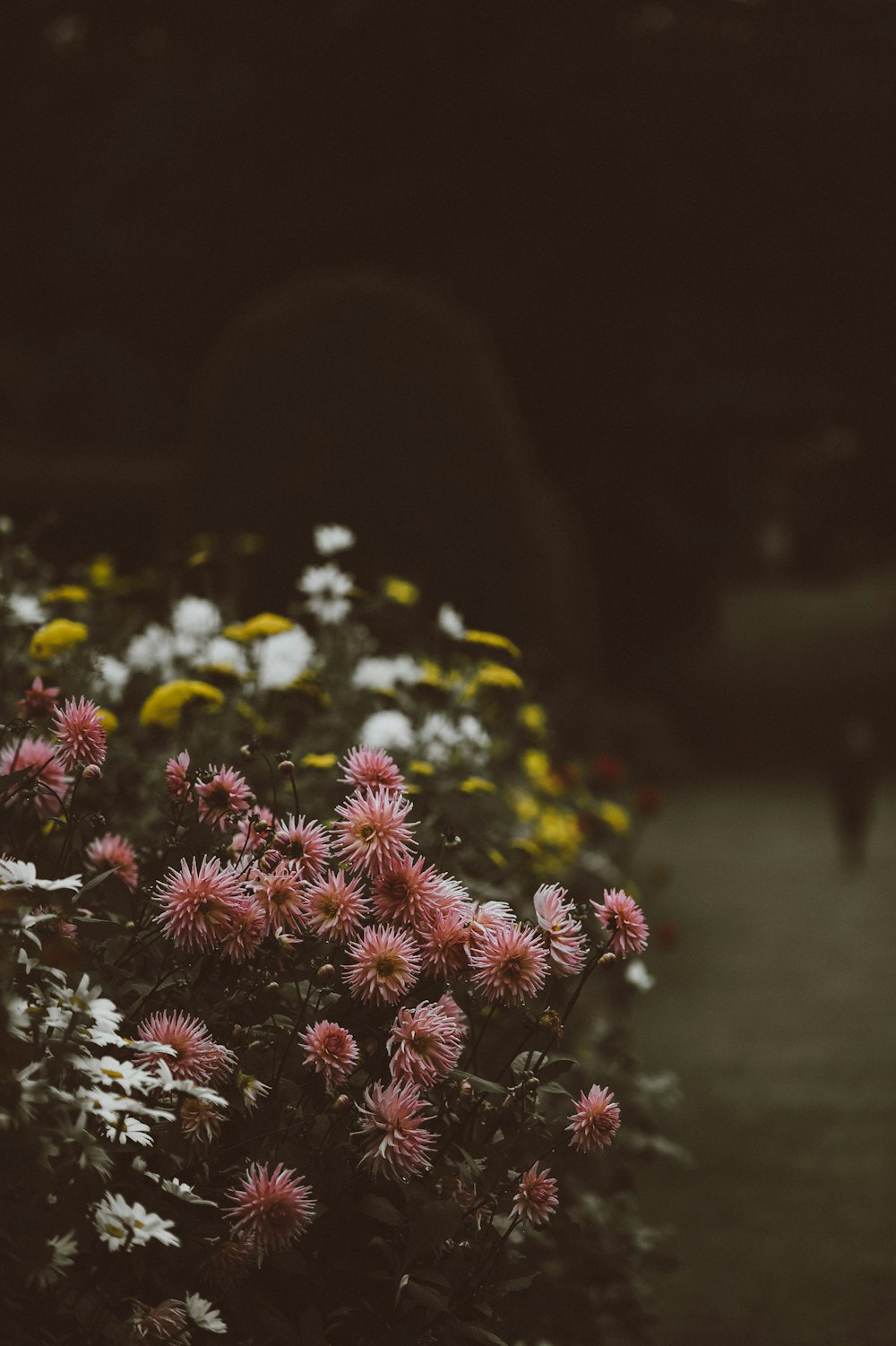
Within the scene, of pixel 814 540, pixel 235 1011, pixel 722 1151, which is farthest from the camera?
pixel 814 540

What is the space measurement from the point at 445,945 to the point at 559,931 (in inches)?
5.6

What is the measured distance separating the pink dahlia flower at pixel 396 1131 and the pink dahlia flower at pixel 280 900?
8.3 inches

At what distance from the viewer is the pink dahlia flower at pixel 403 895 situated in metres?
1.71

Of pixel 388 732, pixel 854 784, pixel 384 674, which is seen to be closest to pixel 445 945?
pixel 388 732

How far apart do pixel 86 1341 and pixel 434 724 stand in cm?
193

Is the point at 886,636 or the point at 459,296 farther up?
the point at 886,636

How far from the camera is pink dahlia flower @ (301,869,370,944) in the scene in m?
1.71

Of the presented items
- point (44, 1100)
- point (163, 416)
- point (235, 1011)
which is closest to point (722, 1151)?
point (235, 1011)

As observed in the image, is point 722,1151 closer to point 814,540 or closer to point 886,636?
point 886,636

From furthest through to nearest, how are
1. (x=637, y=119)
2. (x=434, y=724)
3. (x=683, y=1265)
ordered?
1. (x=637, y=119)
2. (x=683, y=1265)
3. (x=434, y=724)

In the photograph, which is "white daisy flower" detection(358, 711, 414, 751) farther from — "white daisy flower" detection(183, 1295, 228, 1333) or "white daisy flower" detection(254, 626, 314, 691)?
"white daisy flower" detection(183, 1295, 228, 1333)

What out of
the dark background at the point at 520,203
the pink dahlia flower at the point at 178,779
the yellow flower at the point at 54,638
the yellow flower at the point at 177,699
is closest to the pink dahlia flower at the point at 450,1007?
the pink dahlia flower at the point at 178,779

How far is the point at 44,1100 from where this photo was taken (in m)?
1.38

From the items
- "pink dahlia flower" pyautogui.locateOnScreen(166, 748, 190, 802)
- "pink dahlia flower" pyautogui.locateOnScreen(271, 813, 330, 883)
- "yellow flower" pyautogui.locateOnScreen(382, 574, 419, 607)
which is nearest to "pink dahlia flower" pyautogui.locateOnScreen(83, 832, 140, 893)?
"pink dahlia flower" pyautogui.locateOnScreen(166, 748, 190, 802)
